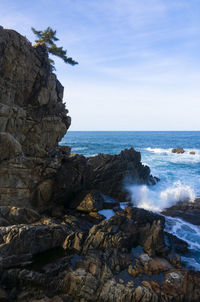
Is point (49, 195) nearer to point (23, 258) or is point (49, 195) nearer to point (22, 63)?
point (23, 258)

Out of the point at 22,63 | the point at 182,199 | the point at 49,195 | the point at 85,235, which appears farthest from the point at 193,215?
the point at 22,63

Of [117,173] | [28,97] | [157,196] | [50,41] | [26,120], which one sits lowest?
[157,196]

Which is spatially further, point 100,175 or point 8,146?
point 100,175

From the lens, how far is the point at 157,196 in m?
30.1

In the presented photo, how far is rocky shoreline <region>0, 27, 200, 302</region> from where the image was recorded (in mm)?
11641

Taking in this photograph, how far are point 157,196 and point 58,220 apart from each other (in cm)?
Answer: 1677

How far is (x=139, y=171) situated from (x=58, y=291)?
83.6 ft

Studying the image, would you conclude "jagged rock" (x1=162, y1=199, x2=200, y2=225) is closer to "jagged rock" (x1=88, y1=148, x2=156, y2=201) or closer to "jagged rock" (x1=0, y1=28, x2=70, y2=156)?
"jagged rock" (x1=88, y1=148, x2=156, y2=201)

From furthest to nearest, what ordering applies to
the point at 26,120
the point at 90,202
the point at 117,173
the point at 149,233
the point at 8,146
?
the point at 117,173 → the point at 90,202 → the point at 26,120 → the point at 8,146 → the point at 149,233

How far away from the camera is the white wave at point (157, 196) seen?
90.6ft

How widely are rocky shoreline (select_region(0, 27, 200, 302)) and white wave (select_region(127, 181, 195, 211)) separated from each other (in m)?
1.75

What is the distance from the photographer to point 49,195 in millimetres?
22516

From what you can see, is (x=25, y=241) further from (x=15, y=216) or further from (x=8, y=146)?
(x=8, y=146)

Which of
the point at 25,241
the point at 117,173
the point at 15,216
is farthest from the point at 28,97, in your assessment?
the point at 117,173
